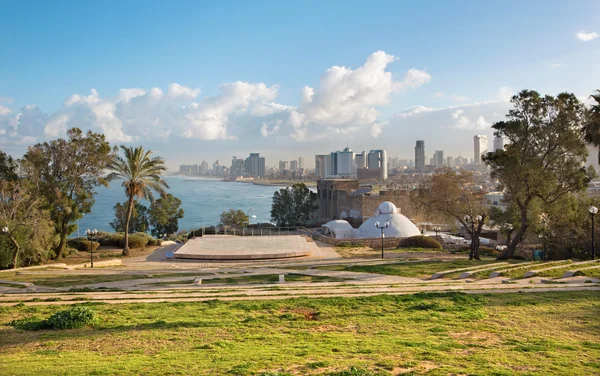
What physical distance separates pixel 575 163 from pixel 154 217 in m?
41.3

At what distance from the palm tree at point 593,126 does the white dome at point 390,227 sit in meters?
16.4

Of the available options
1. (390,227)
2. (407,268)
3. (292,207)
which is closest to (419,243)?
(390,227)

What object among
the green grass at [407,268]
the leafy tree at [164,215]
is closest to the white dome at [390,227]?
the green grass at [407,268]

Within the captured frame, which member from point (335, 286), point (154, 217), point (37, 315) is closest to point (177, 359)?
point (37, 315)

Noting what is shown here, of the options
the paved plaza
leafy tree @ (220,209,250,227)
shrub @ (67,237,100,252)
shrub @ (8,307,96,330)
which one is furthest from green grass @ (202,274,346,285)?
leafy tree @ (220,209,250,227)

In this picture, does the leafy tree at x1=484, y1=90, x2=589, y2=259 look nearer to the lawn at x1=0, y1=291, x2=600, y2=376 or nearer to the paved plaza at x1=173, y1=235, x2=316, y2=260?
the lawn at x1=0, y1=291, x2=600, y2=376

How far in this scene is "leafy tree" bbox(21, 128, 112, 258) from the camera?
23.0 metres

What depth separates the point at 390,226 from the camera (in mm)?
33719

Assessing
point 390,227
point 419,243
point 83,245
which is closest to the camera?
point 419,243

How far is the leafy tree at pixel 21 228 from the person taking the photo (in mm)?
18906

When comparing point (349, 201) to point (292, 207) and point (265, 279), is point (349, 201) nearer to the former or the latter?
point (292, 207)

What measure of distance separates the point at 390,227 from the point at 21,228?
2389 cm

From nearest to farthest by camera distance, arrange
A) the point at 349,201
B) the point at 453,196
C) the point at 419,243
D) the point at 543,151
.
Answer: the point at 543,151, the point at 453,196, the point at 419,243, the point at 349,201

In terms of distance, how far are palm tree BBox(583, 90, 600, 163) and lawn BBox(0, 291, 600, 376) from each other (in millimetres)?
9576
